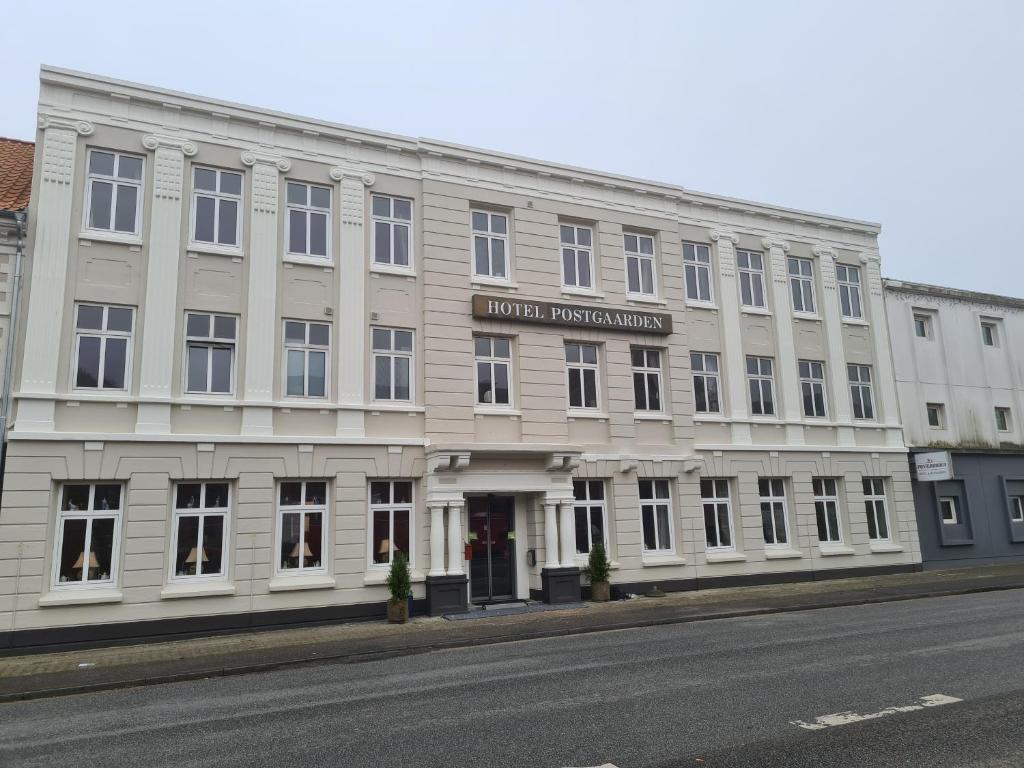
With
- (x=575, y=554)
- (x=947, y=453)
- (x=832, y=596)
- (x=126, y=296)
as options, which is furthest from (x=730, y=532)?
(x=126, y=296)

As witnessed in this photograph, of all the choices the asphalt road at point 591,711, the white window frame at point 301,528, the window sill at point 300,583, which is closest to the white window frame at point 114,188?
the white window frame at point 301,528

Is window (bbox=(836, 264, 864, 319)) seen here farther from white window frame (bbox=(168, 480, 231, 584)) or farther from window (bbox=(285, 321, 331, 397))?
white window frame (bbox=(168, 480, 231, 584))

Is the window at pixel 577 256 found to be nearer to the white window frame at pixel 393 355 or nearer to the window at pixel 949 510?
the white window frame at pixel 393 355

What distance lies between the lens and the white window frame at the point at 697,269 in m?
22.3

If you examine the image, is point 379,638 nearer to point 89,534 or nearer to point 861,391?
point 89,534

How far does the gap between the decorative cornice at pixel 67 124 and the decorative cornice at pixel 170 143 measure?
109 centimetres

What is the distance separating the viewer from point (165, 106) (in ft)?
53.8

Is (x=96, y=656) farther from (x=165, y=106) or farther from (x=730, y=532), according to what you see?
(x=730, y=532)

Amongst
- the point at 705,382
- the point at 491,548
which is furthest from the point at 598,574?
the point at 705,382

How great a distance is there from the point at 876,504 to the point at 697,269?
9680mm

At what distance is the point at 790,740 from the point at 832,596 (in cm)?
1307

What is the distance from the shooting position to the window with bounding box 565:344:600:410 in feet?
65.4

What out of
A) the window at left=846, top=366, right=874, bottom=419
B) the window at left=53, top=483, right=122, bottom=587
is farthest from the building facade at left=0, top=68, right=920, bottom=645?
the window at left=846, top=366, right=874, bottom=419

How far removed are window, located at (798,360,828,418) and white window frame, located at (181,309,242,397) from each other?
16766 mm
